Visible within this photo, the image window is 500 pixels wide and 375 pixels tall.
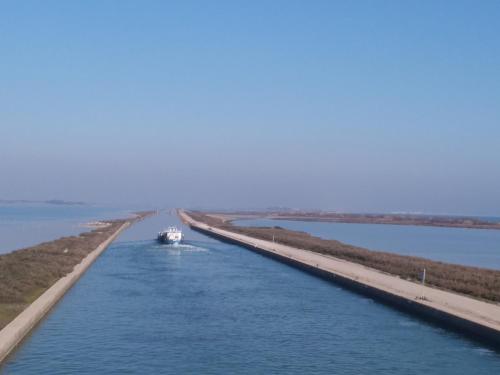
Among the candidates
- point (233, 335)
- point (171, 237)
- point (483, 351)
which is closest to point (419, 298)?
point (483, 351)

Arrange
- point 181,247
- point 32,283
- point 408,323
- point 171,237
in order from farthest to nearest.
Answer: point 171,237, point 181,247, point 32,283, point 408,323

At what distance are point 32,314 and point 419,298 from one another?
1092cm

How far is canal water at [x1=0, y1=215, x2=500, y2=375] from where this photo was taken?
13508 millimetres

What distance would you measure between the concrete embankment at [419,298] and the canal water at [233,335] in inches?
14.6

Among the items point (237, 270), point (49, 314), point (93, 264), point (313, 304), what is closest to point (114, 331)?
point (49, 314)

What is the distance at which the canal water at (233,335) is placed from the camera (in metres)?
13.5

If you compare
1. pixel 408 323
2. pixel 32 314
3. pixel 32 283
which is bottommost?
pixel 408 323

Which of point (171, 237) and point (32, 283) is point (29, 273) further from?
point (171, 237)

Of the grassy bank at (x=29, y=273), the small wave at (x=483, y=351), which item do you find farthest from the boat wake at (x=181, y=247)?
the small wave at (x=483, y=351)

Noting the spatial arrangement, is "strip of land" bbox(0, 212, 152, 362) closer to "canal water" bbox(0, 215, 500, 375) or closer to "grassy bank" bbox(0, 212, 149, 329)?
"grassy bank" bbox(0, 212, 149, 329)

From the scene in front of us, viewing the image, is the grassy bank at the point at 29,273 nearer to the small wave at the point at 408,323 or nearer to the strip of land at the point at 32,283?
the strip of land at the point at 32,283

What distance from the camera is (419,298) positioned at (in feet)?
64.4

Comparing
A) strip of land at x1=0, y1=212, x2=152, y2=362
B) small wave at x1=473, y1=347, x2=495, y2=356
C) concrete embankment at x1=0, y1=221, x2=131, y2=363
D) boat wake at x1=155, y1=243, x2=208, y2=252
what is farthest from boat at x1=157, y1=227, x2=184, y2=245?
small wave at x1=473, y1=347, x2=495, y2=356

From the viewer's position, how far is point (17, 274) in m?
22.5
